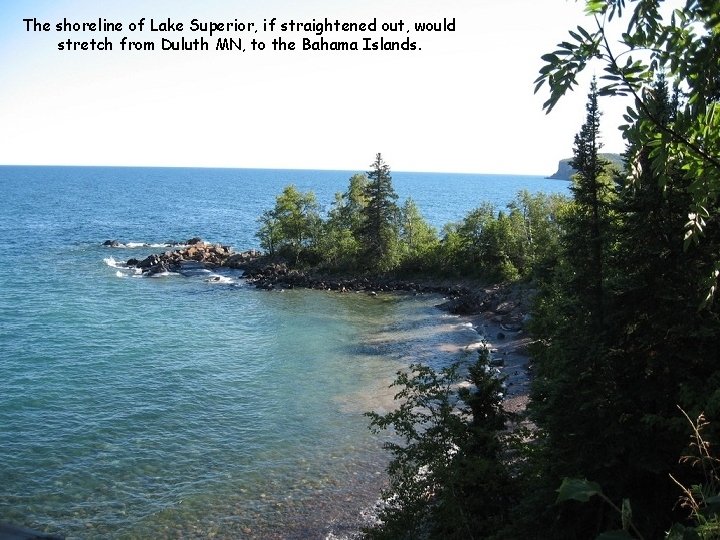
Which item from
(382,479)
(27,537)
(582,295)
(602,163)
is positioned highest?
(602,163)

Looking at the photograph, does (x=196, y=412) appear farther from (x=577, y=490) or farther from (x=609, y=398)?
(x=577, y=490)

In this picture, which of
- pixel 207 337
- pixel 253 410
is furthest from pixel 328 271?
pixel 253 410

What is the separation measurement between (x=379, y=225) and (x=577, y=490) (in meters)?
62.5

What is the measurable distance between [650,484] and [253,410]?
67.6ft

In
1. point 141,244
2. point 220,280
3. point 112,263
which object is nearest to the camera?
point 220,280

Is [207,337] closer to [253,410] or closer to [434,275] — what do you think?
[253,410]

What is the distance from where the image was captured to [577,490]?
3781mm

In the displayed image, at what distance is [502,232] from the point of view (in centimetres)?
6109

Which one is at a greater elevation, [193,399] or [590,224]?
[590,224]

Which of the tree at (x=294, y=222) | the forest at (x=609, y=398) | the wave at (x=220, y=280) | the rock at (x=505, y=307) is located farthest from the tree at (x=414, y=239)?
the forest at (x=609, y=398)

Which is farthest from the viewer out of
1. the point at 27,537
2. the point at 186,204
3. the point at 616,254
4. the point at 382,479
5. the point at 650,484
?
the point at 186,204

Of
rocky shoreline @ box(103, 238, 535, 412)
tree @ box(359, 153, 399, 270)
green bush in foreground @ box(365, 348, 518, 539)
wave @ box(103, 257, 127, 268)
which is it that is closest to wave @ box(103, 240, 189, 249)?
rocky shoreline @ box(103, 238, 535, 412)

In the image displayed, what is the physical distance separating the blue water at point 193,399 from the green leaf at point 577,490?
16334 mm

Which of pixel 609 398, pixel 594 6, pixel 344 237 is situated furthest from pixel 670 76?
pixel 344 237
